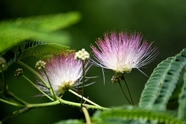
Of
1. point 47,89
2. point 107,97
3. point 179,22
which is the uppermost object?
point 179,22

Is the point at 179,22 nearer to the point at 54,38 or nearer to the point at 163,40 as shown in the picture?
the point at 163,40

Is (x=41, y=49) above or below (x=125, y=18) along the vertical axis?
below

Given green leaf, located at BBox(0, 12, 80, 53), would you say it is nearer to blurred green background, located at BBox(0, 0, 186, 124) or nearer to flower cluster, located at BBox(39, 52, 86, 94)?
flower cluster, located at BBox(39, 52, 86, 94)

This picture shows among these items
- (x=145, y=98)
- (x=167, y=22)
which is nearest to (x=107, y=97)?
(x=167, y=22)

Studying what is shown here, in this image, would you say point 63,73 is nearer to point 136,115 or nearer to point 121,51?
point 121,51

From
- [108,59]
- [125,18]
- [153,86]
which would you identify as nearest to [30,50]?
[108,59]

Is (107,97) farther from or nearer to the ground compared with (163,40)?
nearer to the ground

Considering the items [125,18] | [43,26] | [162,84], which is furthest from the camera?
[125,18]
